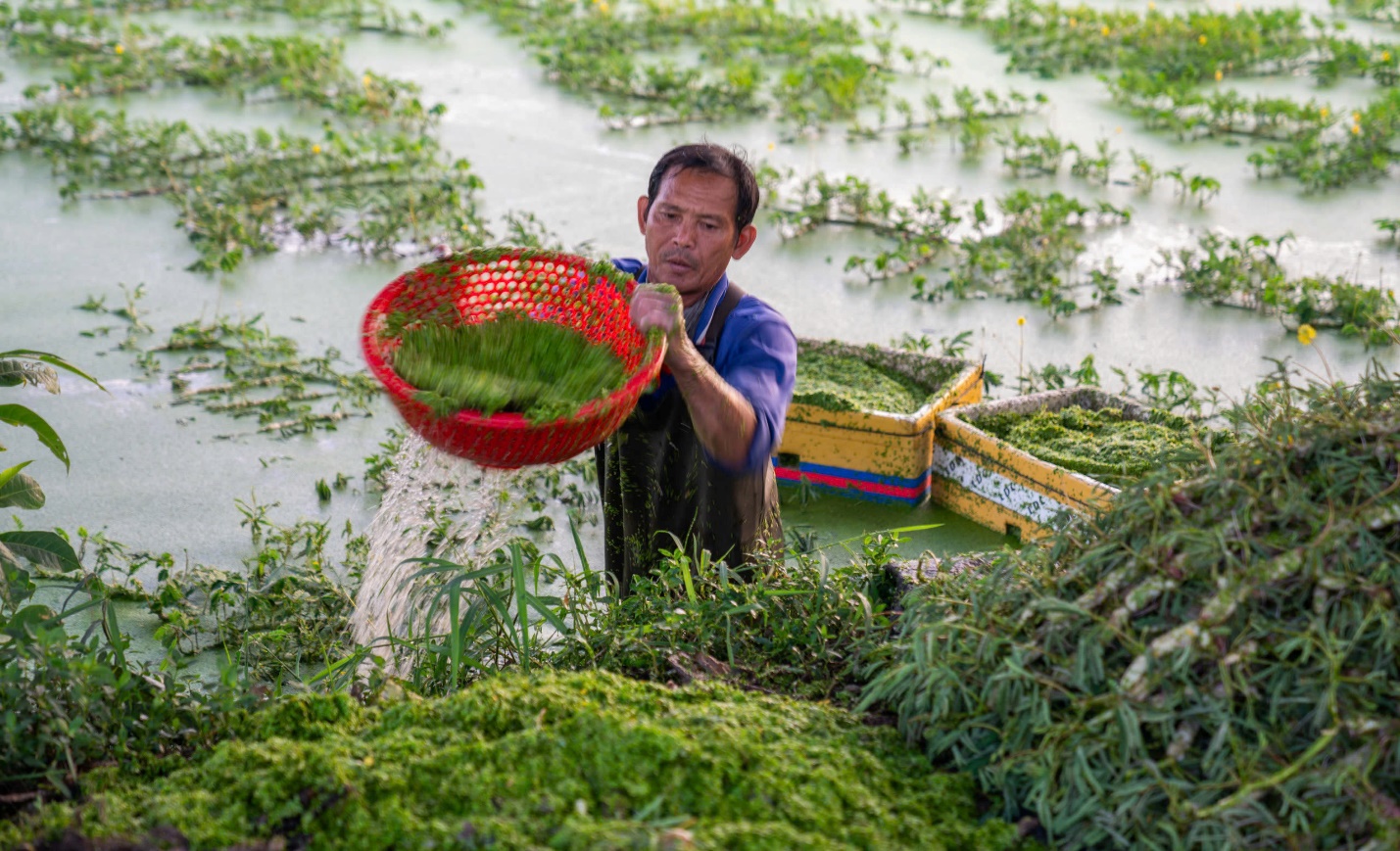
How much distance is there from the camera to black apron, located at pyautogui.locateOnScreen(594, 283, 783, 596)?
7.98 feet

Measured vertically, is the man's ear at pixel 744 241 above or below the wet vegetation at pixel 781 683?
above

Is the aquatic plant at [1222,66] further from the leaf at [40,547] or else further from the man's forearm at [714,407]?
the leaf at [40,547]

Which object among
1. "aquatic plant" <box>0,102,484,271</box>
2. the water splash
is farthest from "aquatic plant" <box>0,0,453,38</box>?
the water splash

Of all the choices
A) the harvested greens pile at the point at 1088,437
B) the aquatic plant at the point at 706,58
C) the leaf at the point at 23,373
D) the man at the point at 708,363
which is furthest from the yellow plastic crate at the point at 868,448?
the aquatic plant at the point at 706,58

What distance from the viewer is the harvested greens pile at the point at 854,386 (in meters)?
3.64

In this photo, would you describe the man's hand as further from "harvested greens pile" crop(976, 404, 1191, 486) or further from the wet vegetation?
"harvested greens pile" crop(976, 404, 1191, 486)

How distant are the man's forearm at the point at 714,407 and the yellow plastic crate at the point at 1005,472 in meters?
1.32

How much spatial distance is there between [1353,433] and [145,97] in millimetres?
7527

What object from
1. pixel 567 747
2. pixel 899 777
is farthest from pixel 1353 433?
pixel 567 747

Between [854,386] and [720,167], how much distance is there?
1452mm

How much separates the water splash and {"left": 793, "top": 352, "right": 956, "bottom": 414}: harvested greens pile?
0.94 meters

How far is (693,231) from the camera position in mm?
2492

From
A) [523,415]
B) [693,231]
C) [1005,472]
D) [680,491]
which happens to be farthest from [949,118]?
[523,415]

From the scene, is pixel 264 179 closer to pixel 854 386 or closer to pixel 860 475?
pixel 854 386
